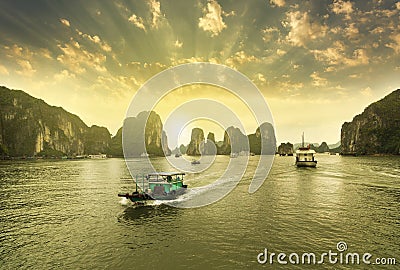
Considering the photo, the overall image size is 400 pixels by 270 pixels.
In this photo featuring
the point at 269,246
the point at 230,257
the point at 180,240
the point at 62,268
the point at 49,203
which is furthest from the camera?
the point at 49,203

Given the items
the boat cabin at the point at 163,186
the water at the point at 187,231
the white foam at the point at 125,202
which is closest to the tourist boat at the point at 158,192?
the boat cabin at the point at 163,186

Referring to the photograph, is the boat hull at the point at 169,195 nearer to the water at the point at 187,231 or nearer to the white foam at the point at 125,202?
the water at the point at 187,231

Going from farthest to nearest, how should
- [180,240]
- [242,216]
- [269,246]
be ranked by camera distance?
[242,216]
[180,240]
[269,246]

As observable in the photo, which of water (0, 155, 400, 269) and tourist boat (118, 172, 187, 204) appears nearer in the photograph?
water (0, 155, 400, 269)

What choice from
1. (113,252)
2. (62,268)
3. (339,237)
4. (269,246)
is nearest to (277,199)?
(339,237)

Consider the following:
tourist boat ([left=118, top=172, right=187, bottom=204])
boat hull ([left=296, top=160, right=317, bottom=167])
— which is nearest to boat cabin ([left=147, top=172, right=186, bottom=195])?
tourist boat ([left=118, top=172, right=187, bottom=204])

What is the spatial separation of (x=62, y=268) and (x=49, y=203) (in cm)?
2496

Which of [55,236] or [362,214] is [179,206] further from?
[362,214]

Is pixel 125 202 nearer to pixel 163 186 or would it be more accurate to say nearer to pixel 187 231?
pixel 163 186

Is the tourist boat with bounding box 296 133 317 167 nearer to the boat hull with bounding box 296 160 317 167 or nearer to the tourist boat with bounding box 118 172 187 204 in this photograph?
the boat hull with bounding box 296 160 317 167

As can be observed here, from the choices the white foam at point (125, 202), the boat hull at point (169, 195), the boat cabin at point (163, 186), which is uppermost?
the boat cabin at point (163, 186)

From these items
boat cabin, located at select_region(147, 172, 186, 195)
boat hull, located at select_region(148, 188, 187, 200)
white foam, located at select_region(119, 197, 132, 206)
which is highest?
boat cabin, located at select_region(147, 172, 186, 195)

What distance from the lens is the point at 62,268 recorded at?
49.9 ft

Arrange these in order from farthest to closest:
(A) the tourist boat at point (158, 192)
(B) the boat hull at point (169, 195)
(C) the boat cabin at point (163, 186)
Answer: (C) the boat cabin at point (163, 186), (B) the boat hull at point (169, 195), (A) the tourist boat at point (158, 192)
